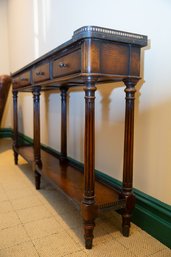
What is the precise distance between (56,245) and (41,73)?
988 millimetres

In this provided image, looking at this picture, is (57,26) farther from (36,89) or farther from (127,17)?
(127,17)

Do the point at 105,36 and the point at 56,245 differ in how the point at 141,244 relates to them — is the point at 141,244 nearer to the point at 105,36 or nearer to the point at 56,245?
the point at 56,245

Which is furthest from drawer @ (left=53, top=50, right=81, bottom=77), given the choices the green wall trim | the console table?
the green wall trim

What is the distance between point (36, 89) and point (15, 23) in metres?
2.45

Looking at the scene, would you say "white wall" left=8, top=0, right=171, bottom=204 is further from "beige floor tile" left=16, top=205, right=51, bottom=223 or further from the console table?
"beige floor tile" left=16, top=205, right=51, bottom=223

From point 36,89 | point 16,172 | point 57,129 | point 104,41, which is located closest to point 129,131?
point 104,41

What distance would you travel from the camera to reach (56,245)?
1128 mm

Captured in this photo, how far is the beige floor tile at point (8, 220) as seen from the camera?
131 cm

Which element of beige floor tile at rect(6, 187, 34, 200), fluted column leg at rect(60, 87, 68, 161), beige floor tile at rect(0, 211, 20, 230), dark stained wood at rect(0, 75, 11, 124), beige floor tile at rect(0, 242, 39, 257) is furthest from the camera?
Result: dark stained wood at rect(0, 75, 11, 124)

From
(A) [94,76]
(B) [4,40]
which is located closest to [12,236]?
(A) [94,76]

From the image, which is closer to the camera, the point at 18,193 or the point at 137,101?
the point at 137,101

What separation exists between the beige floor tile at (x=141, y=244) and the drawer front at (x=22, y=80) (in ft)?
4.19

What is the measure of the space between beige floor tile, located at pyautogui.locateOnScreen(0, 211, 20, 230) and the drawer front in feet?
3.12

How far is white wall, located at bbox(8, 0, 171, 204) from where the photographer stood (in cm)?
115
